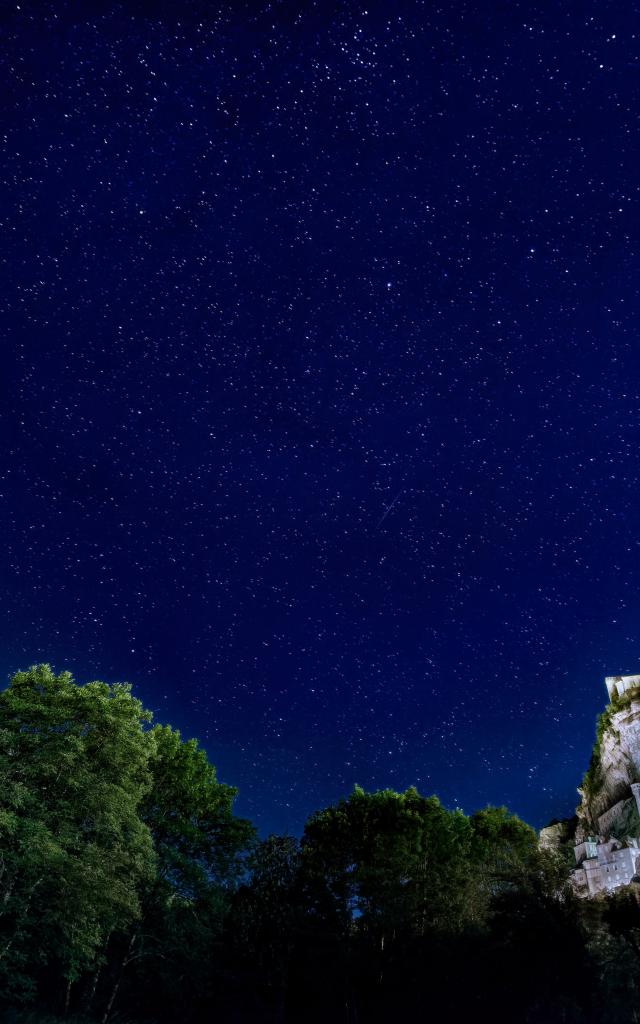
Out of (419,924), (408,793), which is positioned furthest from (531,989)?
(408,793)

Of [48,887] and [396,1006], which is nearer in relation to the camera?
[48,887]

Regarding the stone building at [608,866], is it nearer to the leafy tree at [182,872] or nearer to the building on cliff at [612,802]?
the building on cliff at [612,802]

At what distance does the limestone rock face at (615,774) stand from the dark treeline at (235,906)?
18.6 metres

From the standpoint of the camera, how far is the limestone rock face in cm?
5965

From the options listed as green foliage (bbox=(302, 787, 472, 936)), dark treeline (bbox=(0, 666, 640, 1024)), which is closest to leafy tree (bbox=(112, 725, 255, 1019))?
dark treeline (bbox=(0, 666, 640, 1024))

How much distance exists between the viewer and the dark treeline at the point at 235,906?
71.7ft

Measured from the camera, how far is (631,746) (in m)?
60.3

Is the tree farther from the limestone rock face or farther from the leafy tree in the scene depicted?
the limestone rock face

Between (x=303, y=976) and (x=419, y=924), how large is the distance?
27.0ft

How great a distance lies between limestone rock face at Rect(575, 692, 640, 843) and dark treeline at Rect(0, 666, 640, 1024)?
18610 millimetres

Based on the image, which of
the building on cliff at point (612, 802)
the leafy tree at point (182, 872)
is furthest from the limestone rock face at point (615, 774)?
the leafy tree at point (182, 872)

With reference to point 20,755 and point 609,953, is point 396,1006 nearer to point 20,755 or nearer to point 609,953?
point 609,953

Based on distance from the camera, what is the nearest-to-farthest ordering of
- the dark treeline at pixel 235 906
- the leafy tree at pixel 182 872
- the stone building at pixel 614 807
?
the dark treeline at pixel 235 906 < the leafy tree at pixel 182 872 < the stone building at pixel 614 807

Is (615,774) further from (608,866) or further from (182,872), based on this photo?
(182,872)
